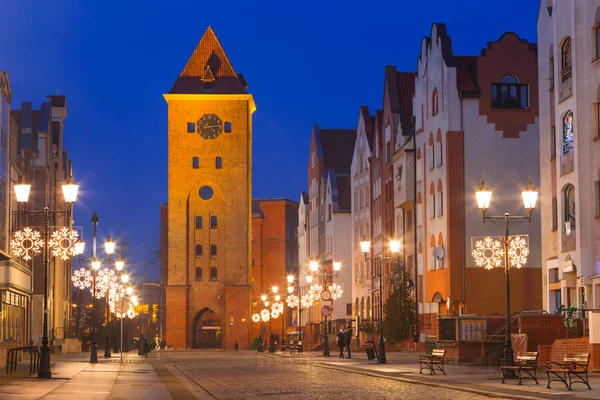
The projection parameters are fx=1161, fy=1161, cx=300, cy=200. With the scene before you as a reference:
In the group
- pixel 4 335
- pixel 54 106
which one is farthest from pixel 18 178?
pixel 54 106

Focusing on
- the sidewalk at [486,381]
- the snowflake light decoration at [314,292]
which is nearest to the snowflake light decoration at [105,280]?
the snowflake light decoration at [314,292]

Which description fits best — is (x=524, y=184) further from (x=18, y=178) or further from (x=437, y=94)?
(x=18, y=178)

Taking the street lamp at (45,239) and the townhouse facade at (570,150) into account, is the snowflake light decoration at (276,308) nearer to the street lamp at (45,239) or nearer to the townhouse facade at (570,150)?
the townhouse facade at (570,150)

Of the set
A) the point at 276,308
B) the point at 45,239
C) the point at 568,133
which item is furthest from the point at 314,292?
the point at 45,239

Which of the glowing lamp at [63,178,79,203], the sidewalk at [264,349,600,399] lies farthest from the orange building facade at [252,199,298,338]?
the glowing lamp at [63,178,79,203]

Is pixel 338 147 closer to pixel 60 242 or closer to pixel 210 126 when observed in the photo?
pixel 210 126

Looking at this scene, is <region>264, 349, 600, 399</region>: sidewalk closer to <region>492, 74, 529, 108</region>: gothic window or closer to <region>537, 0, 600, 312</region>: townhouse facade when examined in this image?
<region>537, 0, 600, 312</region>: townhouse facade

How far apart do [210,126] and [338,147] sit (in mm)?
12439

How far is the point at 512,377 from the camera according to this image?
98.6 ft

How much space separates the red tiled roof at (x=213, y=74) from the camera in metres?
110

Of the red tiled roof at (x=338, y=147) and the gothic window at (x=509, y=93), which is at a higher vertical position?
the red tiled roof at (x=338, y=147)

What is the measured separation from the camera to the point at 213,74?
365 feet

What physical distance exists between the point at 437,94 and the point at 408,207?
372 inches

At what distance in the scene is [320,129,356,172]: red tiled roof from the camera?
10538 centimetres
